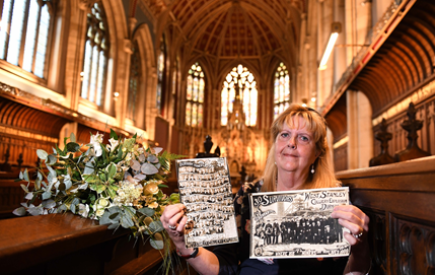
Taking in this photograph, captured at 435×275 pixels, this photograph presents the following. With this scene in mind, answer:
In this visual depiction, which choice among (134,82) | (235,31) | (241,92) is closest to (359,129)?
(134,82)

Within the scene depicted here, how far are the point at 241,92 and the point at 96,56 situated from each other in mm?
14074

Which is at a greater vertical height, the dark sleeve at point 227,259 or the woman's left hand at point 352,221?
the woman's left hand at point 352,221

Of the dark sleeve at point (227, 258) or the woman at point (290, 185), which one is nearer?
the woman at point (290, 185)

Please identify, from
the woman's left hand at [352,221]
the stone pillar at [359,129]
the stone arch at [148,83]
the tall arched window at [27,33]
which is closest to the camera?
the woman's left hand at [352,221]

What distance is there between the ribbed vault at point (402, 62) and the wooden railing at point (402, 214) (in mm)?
2741

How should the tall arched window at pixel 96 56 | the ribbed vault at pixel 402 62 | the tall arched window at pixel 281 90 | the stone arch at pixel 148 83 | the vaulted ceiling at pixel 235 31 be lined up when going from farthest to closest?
the tall arched window at pixel 281 90 → the vaulted ceiling at pixel 235 31 → the stone arch at pixel 148 83 → the tall arched window at pixel 96 56 → the ribbed vault at pixel 402 62

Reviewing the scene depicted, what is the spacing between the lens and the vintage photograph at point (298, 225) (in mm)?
1160

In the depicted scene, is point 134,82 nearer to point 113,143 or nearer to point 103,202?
point 113,143

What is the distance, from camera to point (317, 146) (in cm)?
170

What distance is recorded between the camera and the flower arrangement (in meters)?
1.40

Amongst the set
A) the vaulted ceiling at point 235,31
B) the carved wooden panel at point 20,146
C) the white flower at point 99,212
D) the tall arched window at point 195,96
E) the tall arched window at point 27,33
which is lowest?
the white flower at point 99,212

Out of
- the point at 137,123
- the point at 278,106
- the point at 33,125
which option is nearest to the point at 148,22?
the point at 137,123

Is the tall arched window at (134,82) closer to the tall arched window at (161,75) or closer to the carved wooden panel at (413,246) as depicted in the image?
the tall arched window at (161,75)

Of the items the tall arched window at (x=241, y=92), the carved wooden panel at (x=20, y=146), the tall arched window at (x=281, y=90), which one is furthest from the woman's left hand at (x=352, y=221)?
the tall arched window at (x=241, y=92)
